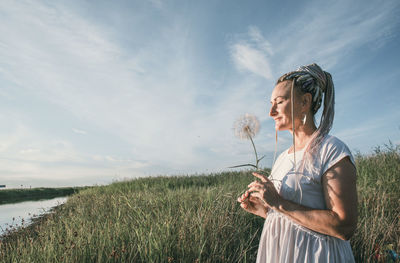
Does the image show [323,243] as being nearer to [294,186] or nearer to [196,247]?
[294,186]

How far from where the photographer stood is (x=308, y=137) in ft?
5.11

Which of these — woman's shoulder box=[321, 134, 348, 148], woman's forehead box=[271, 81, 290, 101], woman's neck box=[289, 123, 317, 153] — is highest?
woman's forehead box=[271, 81, 290, 101]

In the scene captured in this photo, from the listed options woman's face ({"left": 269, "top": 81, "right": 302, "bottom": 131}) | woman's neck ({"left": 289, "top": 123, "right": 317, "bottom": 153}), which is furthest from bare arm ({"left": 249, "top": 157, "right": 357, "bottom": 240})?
woman's face ({"left": 269, "top": 81, "right": 302, "bottom": 131})

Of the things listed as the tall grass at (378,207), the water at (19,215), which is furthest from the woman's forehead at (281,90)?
the water at (19,215)

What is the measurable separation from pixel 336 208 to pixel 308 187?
0.57ft

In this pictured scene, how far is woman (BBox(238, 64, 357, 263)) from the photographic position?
1.27m

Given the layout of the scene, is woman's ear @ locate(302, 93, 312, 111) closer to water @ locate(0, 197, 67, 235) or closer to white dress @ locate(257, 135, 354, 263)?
white dress @ locate(257, 135, 354, 263)

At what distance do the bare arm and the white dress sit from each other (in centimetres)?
5

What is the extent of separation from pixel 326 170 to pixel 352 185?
5.4 inches

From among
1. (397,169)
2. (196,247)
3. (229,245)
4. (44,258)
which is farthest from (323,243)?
(397,169)

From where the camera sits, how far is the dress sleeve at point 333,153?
1.29m

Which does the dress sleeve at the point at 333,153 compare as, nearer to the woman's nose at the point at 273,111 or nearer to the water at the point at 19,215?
the woman's nose at the point at 273,111

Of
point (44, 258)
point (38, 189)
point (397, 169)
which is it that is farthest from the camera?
point (38, 189)

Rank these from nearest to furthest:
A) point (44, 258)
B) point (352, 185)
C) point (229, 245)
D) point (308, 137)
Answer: point (352, 185), point (308, 137), point (44, 258), point (229, 245)
